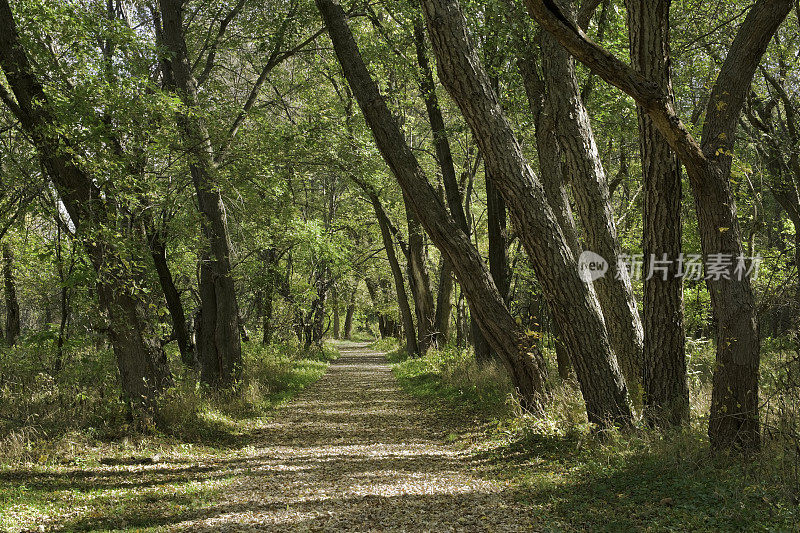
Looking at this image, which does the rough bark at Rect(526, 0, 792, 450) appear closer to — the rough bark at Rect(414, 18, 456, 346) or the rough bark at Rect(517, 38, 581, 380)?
the rough bark at Rect(517, 38, 581, 380)

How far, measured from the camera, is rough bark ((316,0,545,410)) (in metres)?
7.40

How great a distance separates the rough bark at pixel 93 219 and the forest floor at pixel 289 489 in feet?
4.16

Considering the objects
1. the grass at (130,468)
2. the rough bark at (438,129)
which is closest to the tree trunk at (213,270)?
the grass at (130,468)

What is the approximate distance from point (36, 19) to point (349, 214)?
1711 cm

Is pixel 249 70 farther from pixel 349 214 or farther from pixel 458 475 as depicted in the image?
pixel 458 475

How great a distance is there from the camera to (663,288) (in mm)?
6020

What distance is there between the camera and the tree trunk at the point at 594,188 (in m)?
7.03

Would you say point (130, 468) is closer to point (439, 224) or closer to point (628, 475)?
point (439, 224)

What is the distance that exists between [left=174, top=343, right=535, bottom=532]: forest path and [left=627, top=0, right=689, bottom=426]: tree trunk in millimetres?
2021

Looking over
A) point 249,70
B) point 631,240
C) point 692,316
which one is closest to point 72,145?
point 249,70

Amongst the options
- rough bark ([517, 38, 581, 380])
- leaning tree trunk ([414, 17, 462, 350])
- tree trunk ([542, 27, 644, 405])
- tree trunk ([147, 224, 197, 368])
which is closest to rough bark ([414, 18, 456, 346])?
leaning tree trunk ([414, 17, 462, 350])

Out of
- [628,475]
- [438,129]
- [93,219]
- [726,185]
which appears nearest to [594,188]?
[726,185]

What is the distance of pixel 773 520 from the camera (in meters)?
3.77

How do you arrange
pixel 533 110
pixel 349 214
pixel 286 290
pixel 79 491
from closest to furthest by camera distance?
pixel 79 491
pixel 533 110
pixel 286 290
pixel 349 214
